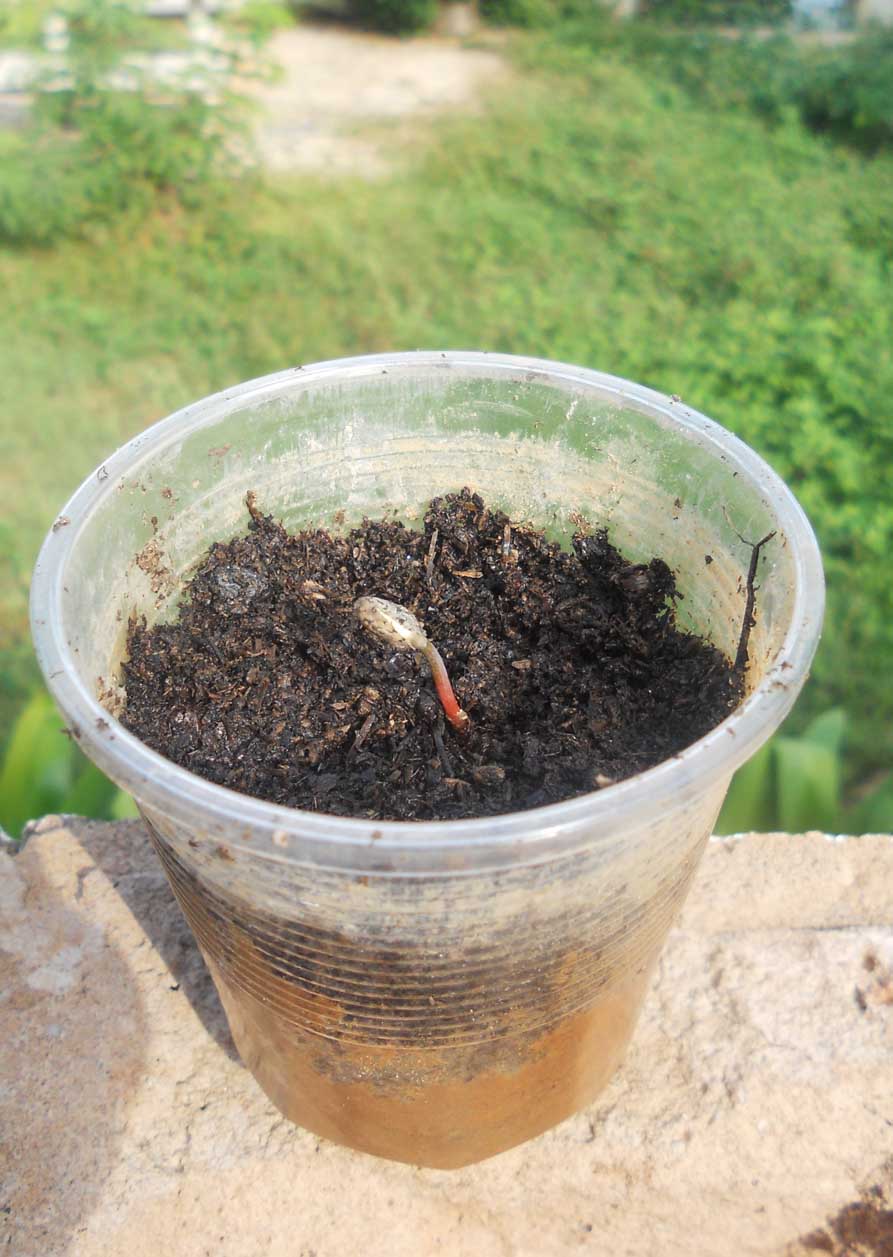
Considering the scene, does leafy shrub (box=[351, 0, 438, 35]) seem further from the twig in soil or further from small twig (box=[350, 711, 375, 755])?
small twig (box=[350, 711, 375, 755])

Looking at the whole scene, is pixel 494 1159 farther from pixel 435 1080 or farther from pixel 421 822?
pixel 421 822

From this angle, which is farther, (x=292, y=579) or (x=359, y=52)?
(x=359, y=52)

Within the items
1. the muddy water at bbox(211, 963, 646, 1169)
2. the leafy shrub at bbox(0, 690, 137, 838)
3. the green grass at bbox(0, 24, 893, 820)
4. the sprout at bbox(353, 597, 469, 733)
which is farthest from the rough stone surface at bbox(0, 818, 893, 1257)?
the green grass at bbox(0, 24, 893, 820)

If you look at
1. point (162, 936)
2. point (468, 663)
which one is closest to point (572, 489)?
point (468, 663)

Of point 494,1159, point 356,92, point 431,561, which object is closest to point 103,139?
point 356,92

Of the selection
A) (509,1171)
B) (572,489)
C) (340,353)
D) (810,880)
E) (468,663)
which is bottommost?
(340,353)

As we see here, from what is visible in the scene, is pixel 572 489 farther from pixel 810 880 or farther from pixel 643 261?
pixel 643 261

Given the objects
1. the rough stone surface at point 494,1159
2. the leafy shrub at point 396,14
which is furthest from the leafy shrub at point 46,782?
the leafy shrub at point 396,14
